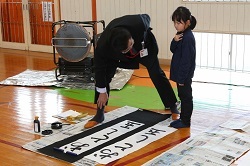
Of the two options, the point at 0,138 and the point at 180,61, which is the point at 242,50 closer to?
the point at 180,61

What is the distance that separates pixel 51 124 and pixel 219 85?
2436 mm

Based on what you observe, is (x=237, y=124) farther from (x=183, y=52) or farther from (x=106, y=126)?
(x=106, y=126)

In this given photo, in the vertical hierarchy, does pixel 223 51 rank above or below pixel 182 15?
below

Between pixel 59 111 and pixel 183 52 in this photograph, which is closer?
pixel 183 52

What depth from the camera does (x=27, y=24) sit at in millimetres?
7805

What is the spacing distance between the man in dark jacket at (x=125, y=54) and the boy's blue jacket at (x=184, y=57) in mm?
344

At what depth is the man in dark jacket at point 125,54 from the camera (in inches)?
127

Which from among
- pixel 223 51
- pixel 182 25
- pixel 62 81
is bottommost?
pixel 62 81

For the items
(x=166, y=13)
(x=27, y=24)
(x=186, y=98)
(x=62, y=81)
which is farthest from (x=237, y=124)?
(x=27, y=24)

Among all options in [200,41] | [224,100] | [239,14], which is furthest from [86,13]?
[224,100]

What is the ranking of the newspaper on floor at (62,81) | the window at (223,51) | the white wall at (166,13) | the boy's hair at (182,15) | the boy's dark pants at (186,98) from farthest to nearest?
1. the window at (223,51)
2. the white wall at (166,13)
3. the newspaper on floor at (62,81)
4. the boy's dark pants at (186,98)
5. the boy's hair at (182,15)

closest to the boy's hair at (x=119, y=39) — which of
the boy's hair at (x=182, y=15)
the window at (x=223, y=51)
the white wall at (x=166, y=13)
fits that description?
the boy's hair at (x=182, y=15)

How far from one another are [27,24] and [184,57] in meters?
5.27

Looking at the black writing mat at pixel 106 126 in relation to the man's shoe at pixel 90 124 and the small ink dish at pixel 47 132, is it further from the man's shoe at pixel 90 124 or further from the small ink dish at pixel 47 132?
the small ink dish at pixel 47 132
